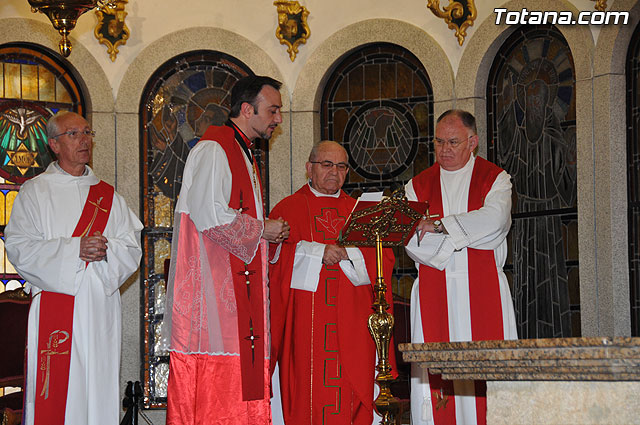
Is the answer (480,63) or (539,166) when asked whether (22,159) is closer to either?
(480,63)

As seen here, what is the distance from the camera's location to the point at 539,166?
7.76 metres

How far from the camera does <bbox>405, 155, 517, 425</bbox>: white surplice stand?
584 cm

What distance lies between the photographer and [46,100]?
851 centimetres

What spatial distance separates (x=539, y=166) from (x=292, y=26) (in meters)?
2.57

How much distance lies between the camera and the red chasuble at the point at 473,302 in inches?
231

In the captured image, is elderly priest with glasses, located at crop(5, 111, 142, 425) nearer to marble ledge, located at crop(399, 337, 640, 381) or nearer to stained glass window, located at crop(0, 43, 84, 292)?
stained glass window, located at crop(0, 43, 84, 292)

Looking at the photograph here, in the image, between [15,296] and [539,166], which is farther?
[539,166]

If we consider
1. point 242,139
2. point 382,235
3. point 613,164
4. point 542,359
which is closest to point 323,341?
point 382,235

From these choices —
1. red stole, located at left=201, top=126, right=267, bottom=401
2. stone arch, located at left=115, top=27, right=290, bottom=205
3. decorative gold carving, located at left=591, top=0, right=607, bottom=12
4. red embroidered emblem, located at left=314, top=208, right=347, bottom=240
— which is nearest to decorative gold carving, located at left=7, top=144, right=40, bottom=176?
stone arch, located at left=115, top=27, right=290, bottom=205

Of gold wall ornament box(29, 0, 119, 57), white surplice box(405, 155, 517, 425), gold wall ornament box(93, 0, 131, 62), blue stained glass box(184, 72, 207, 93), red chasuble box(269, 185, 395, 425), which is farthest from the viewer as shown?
blue stained glass box(184, 72, 207, 93)

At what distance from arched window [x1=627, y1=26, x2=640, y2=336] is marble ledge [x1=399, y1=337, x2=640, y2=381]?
4.38 metres

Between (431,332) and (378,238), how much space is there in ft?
2.78

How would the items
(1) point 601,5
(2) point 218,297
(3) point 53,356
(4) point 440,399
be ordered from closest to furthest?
(2) point 218,297, (3) point 53,356, (4) point 440,399, (1) point 601,5

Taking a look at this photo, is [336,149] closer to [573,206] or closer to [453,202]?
[453,202]
